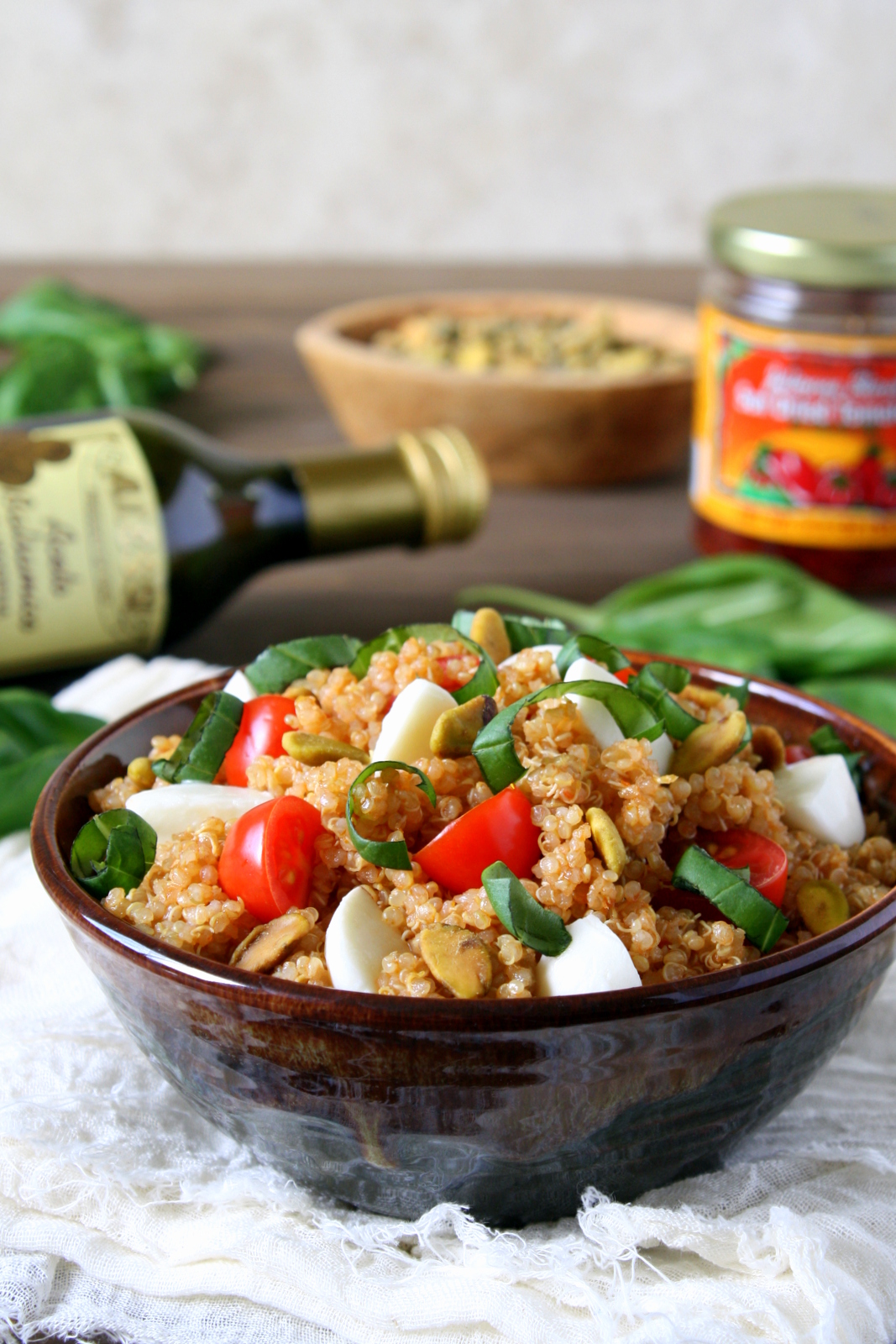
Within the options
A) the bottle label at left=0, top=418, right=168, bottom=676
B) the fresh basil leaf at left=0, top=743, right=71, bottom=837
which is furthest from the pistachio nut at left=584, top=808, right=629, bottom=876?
the bottle label at left=0, top=418, right=168, bottom=676

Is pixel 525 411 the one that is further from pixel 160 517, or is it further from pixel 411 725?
pixel 411 725

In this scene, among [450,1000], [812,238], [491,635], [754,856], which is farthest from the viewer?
[812,238]

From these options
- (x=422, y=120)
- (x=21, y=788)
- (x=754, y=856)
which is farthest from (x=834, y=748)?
(x=422, y=120)

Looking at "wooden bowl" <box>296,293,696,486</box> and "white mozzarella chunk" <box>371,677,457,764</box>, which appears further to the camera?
"wooden bowl" <box>296,293,696,486</box>

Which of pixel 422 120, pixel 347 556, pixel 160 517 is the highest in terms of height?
pixel 160 517

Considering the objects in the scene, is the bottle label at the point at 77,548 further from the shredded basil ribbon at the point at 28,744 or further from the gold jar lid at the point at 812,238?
the gold jar lid at the point at 812,238

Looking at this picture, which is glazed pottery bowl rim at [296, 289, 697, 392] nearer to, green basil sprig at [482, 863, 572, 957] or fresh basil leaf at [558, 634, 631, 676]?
fresh basil leaf at [558, 634, 631, 676]

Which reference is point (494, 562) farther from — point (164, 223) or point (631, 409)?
point (164, 223)
